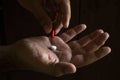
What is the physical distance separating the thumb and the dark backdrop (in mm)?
601

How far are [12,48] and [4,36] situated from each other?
484 millimetres

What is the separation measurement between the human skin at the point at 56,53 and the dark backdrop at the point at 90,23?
1.05 ft

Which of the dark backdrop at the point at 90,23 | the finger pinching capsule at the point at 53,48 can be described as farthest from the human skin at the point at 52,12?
the dark backdrop at the point at 90,23

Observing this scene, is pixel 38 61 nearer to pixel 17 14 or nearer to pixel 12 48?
pixel 12 48

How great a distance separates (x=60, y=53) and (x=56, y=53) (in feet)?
0.05

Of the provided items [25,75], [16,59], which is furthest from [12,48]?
[25,75]

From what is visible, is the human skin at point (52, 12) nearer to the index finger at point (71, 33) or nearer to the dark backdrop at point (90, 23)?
the index finger at point (71, 33)

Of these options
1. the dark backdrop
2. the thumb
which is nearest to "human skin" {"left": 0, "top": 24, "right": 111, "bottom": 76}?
the thumb

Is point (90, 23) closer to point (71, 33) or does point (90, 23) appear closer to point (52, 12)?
point (71, 33)

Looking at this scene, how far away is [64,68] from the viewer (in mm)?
843

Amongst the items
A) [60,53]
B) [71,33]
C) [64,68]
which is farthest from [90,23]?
[64,68]

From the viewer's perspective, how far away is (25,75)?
1.56 meters

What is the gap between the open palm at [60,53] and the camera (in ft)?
2.90

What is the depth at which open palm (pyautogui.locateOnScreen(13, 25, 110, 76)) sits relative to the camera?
0.88 metres
